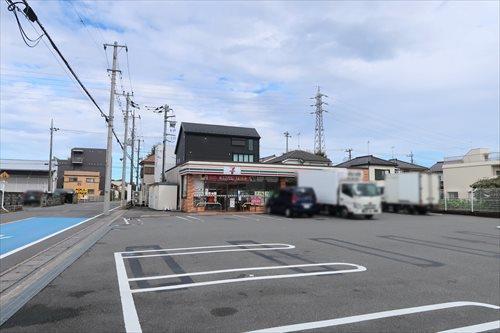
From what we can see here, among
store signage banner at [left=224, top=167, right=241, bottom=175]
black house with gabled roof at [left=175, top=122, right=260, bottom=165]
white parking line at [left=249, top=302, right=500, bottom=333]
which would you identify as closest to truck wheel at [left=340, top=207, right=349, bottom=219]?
store signage banner at [left=224, top=167, right=241, bottom=175]

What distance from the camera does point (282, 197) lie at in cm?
2467

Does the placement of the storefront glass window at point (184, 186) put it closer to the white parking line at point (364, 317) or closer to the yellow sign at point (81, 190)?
the yellow sign at point (81, 190)

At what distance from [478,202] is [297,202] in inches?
533

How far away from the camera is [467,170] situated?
43125 mm

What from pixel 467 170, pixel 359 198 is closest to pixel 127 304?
pixel 359 198

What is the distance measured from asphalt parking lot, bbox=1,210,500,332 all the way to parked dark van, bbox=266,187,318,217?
988cm

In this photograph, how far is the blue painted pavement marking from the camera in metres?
13.1

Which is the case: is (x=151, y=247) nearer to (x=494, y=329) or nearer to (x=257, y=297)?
(x=257, y=297)

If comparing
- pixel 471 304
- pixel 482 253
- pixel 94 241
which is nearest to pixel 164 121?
pixel 94 241

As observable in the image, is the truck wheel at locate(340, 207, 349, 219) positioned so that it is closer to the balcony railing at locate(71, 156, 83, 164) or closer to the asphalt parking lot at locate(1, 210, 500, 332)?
the asphalt parking lot at locate(1, 210, 500, 332)

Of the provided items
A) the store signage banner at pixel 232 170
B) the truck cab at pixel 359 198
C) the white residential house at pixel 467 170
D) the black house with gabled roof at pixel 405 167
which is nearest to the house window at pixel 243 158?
the store signage banner at pixel 232 170

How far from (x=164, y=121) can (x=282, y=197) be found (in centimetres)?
2364

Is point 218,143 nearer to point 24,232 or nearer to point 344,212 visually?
point 344,212

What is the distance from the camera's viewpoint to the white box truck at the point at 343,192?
52.9 feet
